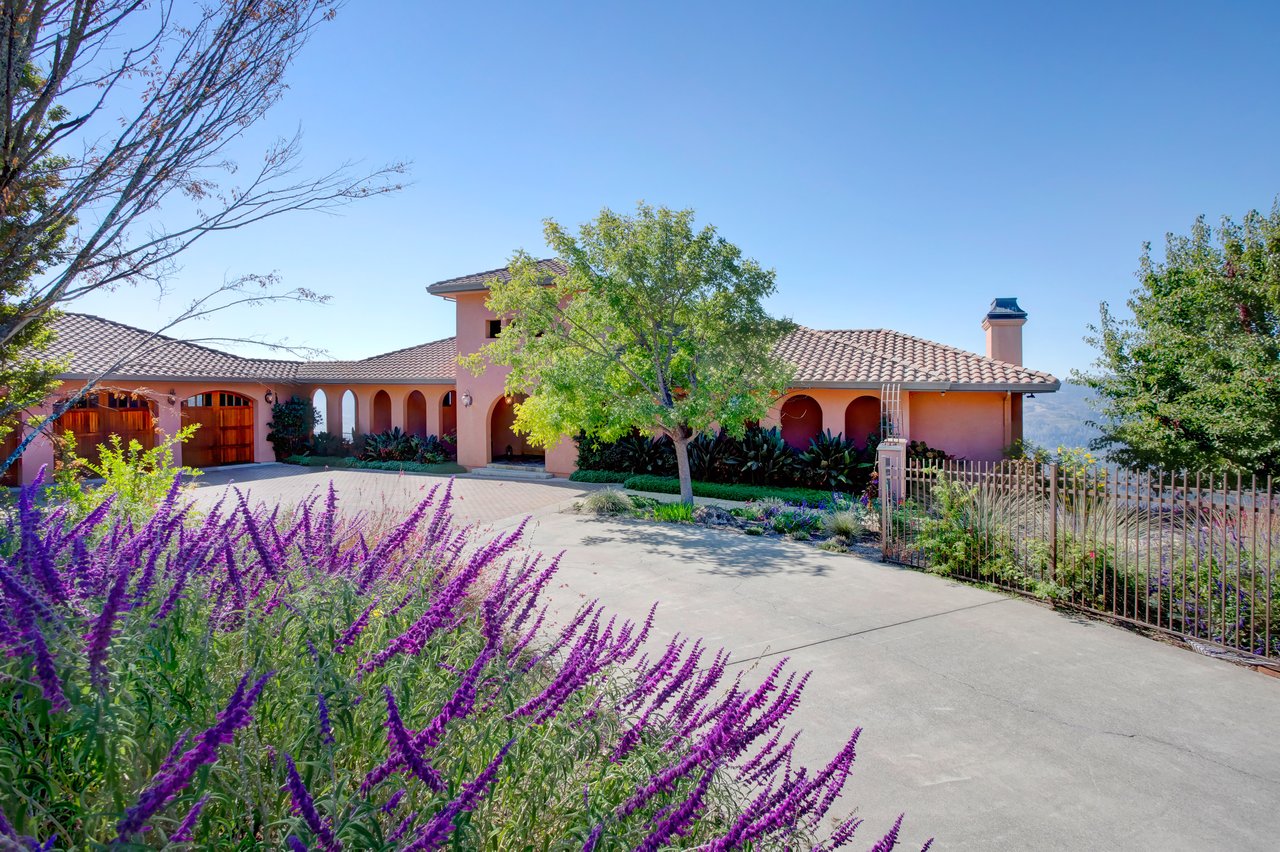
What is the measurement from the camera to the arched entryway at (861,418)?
18.8 metres

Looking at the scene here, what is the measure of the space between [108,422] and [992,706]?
24985 millimetres

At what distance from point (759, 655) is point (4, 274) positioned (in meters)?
6.43

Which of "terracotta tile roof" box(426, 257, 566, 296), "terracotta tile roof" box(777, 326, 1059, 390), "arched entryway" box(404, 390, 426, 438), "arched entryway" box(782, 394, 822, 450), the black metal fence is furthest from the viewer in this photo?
"arched entryway" box(404, 390, 426, 438)

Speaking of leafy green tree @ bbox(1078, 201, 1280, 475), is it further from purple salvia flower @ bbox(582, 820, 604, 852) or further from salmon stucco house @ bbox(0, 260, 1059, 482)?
purple salvia flower @ bbox(582, 820, 604, 852)

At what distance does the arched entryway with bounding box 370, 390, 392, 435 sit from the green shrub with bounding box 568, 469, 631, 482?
12.1 metres

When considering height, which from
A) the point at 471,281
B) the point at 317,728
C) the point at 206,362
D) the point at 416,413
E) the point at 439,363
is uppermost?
the point at 471,281

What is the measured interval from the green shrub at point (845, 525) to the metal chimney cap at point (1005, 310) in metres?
11.2

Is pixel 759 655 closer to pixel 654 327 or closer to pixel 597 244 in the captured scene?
pixel 654 327

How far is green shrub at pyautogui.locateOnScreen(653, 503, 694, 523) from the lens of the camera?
518 inches

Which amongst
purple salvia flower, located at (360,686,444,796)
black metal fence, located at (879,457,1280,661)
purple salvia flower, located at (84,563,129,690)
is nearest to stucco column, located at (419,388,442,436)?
black metal fence, located at (879,457,1280,661)

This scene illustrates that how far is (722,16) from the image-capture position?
1003cm

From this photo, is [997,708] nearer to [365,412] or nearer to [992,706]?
[992,706]

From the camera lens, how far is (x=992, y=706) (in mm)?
4992

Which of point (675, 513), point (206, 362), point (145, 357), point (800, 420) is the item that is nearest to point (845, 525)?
point (675, 513)
